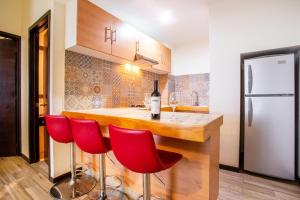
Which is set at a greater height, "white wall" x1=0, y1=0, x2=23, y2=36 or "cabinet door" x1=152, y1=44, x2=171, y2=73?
"white wall" x1=0, y1=0, x2=23, y2=36

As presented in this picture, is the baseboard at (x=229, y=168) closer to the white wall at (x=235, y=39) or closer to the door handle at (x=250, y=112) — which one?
the white wall at (x=235, y=39)

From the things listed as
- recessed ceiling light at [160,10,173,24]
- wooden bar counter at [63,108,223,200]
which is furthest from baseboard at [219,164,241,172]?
recessed ceiling light at [160,10,173,24]

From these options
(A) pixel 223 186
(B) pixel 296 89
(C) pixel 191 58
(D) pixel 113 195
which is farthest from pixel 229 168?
(C) pixel 191 58

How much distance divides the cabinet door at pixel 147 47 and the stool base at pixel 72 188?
7.00 feet

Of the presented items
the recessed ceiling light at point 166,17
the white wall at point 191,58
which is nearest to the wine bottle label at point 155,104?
the recessed ceiling light at point 166,17

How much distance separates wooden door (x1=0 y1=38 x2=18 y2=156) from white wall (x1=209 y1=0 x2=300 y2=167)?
3.35m

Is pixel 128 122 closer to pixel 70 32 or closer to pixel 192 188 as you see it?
pixel 192 188

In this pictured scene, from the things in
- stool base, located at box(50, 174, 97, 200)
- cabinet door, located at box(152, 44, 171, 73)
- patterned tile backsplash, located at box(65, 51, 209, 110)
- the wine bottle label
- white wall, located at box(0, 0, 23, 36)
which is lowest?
stool base, located at box(50, 174, 97, 200)

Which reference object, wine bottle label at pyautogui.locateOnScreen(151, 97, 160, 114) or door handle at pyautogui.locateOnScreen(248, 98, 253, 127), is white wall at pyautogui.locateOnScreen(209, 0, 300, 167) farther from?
wine bottle label at pyautogui.locateOnScreen(151, 97, 160, 114)

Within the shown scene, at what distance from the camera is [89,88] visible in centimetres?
238

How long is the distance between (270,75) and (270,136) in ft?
2.57

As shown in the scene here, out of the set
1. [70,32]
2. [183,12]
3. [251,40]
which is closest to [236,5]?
[251,40]

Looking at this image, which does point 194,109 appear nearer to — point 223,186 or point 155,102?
point 223,186

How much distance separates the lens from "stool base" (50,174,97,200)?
168 centimetres
